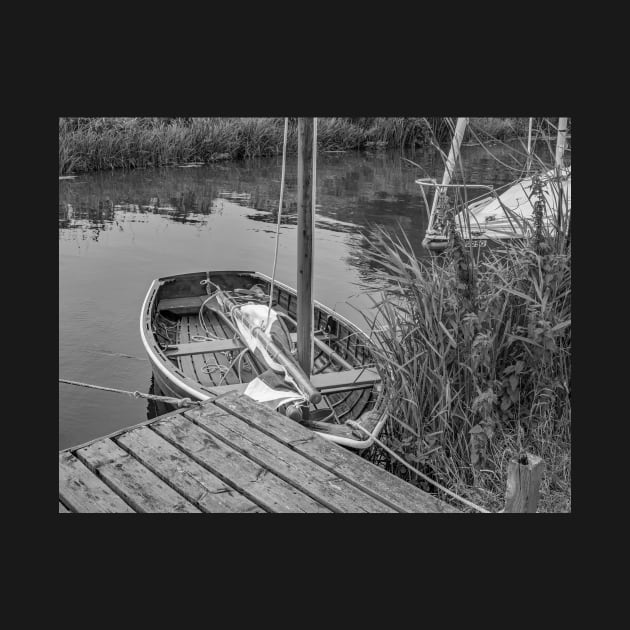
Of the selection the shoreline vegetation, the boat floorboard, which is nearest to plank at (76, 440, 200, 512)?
the boat floorboard

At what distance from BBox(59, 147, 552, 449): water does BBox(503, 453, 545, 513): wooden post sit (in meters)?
1.69

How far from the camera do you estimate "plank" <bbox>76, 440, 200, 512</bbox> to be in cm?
352

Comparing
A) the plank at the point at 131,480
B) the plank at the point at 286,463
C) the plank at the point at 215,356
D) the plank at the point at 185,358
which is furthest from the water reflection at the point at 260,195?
the plank at the point at 131,480

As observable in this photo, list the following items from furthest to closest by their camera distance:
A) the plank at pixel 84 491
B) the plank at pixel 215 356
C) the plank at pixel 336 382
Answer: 1. the plank at pixel 215 356
2. the plank at pixel 336 382
3. the plank at pixel 84 491

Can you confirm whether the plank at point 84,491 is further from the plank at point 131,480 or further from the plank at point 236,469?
the plank at point 236,469

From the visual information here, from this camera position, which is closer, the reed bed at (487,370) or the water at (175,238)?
the reed bed at (487,370)

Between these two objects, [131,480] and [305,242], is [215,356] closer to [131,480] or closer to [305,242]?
[305,242]

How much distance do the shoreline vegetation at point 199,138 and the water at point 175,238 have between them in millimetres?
439

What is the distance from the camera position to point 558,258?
13.7 ft

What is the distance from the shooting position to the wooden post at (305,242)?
4.57 m

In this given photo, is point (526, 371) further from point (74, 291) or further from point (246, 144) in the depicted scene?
point (246, 144)

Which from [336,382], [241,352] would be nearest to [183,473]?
[336,382]

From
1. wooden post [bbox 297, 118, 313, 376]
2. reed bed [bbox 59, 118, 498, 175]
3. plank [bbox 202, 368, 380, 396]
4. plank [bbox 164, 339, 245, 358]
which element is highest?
reed bed [bbox 59, 118, 498, 175]

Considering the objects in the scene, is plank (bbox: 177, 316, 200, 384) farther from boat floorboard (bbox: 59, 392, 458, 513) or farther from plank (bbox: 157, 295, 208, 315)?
boat floorboard (bbox: 59, 392, 458, 513)
